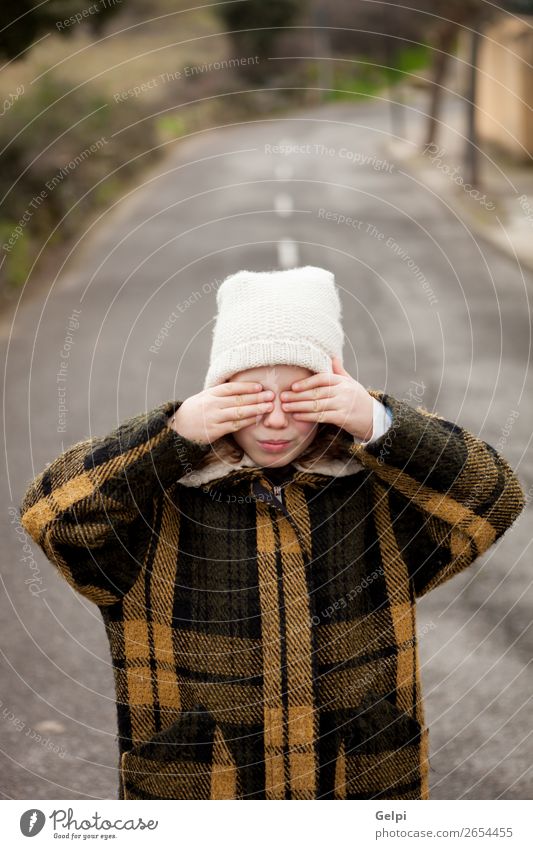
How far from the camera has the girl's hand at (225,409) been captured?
157 cm

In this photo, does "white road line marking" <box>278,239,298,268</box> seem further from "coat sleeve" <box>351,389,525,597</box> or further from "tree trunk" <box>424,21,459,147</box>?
"tree trunk" <box>424,21,459,147</box>

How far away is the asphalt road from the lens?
2840 millimetres

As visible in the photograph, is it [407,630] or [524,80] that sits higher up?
[524,80]

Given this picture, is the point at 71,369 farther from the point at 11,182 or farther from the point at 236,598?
the point at 236,598

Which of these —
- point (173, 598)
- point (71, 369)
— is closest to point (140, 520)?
point (173, 598)

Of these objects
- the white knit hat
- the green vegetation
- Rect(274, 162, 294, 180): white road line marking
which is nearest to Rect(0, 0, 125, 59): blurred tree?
the white knit hat

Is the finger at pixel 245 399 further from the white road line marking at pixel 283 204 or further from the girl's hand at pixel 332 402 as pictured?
the white road line marking at pixel 283 204

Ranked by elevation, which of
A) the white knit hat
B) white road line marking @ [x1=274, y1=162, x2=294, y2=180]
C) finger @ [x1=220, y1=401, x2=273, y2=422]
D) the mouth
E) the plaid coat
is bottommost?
the plaid coat

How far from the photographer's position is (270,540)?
5.42 feet

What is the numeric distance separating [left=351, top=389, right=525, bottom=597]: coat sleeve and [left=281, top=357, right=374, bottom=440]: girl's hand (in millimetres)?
44

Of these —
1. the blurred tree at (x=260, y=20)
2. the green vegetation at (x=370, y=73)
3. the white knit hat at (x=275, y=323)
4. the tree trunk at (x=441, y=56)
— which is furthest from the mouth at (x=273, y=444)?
the green vegetation at (x=370, y=73)

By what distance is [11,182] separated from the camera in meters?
10.1
